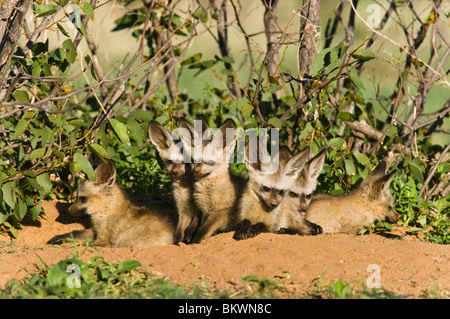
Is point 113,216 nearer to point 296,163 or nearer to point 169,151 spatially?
point 169,151

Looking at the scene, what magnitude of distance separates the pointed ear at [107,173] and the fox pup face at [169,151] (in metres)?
0.59

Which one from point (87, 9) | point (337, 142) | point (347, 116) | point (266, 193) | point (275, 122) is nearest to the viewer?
point (87, 9)

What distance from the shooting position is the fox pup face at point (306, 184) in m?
6.26

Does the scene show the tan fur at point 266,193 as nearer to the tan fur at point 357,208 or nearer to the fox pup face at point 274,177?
the fox pup face at point 274,177

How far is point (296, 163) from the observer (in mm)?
6180

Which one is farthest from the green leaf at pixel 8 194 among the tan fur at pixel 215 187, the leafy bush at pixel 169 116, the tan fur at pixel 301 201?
the tan fur at pixel 301 201

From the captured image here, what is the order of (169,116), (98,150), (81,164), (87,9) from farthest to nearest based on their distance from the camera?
1. (169,116)
2. (98,150)
3. (81,164)
4. (87,9)

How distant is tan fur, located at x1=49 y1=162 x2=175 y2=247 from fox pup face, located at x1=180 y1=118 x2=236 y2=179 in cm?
66

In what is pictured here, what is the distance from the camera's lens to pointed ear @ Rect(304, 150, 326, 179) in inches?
249

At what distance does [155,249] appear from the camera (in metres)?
5.46

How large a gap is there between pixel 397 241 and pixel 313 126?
5.59 feet

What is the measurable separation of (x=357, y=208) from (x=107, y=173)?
8.70 feet

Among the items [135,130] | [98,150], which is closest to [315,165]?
[135,130]
